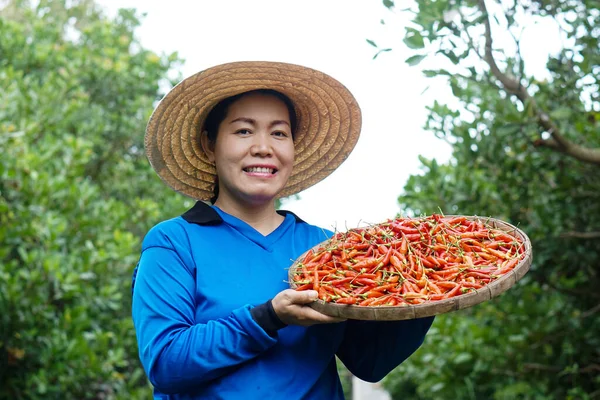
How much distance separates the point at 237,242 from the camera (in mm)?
2303

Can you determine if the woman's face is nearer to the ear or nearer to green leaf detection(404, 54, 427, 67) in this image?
the ear

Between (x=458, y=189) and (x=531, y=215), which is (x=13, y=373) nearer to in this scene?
(x=458, y=189)

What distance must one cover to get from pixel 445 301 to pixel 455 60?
175 cm

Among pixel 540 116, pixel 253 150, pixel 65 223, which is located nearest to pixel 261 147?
pixel 253 150

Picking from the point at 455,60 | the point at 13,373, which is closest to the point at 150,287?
the point at 455,60

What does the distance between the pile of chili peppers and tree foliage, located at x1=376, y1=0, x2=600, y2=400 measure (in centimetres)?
109

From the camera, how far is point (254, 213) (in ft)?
8.00

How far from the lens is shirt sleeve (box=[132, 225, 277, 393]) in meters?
1.97

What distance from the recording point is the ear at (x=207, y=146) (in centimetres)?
257

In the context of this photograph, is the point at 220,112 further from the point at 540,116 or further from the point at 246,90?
the point at 540,116

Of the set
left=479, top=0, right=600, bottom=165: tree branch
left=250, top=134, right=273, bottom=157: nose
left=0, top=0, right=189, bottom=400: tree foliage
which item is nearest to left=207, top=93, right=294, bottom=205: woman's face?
left=250, top=134, right=273, bottom=157: nose

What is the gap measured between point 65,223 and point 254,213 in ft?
11.7

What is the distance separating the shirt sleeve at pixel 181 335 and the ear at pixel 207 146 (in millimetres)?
532

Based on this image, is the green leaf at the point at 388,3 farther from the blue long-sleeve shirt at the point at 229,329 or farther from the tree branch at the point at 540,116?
the blue long-sleeve shirt at the point at 229,329
